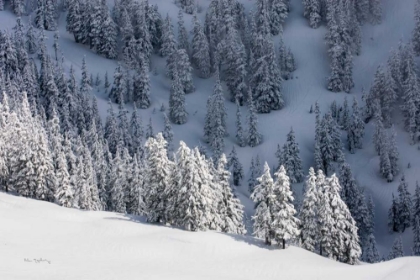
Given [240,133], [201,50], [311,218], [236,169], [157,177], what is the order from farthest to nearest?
[201,50] < [240,133] < [236,169] < [157,177] < [311,218]

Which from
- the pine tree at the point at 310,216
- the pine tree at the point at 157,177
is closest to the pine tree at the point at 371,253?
the pine tree at the point at 310,216

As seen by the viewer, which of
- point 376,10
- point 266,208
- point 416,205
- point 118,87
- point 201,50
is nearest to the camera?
point 266,208

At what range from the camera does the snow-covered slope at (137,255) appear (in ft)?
109

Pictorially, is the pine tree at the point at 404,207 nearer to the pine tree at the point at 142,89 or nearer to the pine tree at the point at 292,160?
the pine tree at the point at 292,160

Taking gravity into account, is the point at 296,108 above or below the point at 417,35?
below

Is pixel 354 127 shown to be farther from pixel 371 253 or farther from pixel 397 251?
pixel 371 253

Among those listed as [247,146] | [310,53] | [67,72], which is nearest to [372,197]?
[247,146]

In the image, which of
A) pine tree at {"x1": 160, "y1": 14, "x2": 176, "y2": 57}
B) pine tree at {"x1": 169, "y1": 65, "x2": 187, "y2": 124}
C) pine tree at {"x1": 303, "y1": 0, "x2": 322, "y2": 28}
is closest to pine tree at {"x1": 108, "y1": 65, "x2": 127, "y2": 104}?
pine tree at {"x1": 169, "y1": 65, "x2": 187, "y2": 124}

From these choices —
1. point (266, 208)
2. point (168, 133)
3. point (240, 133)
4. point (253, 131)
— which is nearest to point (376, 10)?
point (253, 131)

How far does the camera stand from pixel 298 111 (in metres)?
115

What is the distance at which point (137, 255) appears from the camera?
1612 inches

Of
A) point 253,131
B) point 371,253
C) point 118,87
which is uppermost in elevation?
point 118,87

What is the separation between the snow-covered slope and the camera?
33.2 metres

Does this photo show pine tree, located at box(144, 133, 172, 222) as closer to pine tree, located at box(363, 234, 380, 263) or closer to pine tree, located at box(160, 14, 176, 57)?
pine tree, located at box(363, 234, 380, 263)
